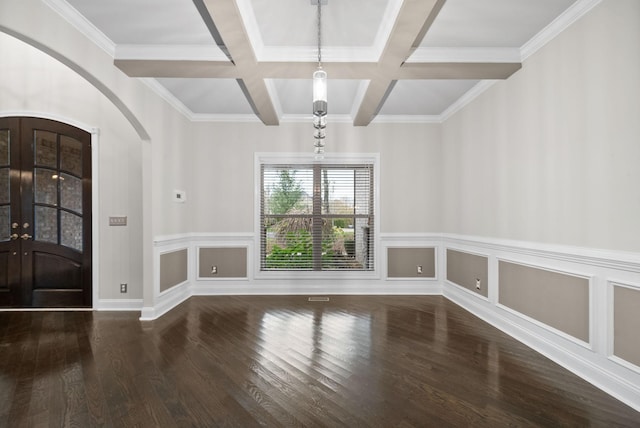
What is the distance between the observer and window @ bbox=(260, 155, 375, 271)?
4.94 m

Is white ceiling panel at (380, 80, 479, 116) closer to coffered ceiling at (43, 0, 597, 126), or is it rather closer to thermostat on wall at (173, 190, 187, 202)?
coffered ceiling at (43, 0, 597, 126)

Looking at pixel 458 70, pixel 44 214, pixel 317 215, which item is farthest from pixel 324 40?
pixel 44 214

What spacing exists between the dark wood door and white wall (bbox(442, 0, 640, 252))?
5098 mm

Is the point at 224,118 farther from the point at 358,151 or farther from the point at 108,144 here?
the point at 358,151

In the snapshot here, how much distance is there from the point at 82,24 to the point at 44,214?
108 inches

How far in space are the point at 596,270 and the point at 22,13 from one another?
449 centimetres

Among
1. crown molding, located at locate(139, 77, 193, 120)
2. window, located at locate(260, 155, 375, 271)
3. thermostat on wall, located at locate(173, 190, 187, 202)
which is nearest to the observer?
crown molding, located at locate(139, 77, 193, 120)

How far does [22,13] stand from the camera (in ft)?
6.91

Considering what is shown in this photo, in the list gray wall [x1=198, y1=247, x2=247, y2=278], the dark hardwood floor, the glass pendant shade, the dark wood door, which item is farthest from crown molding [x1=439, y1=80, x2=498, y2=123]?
the dark wood door

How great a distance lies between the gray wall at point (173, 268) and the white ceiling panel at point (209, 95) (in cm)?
211

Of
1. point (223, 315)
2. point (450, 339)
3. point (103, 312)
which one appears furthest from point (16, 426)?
point (450, 339)

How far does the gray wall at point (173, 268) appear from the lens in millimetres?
3926

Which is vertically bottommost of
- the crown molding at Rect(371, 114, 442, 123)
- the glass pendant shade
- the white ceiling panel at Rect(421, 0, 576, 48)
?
the glass pendant shade

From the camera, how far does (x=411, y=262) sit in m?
4.84
